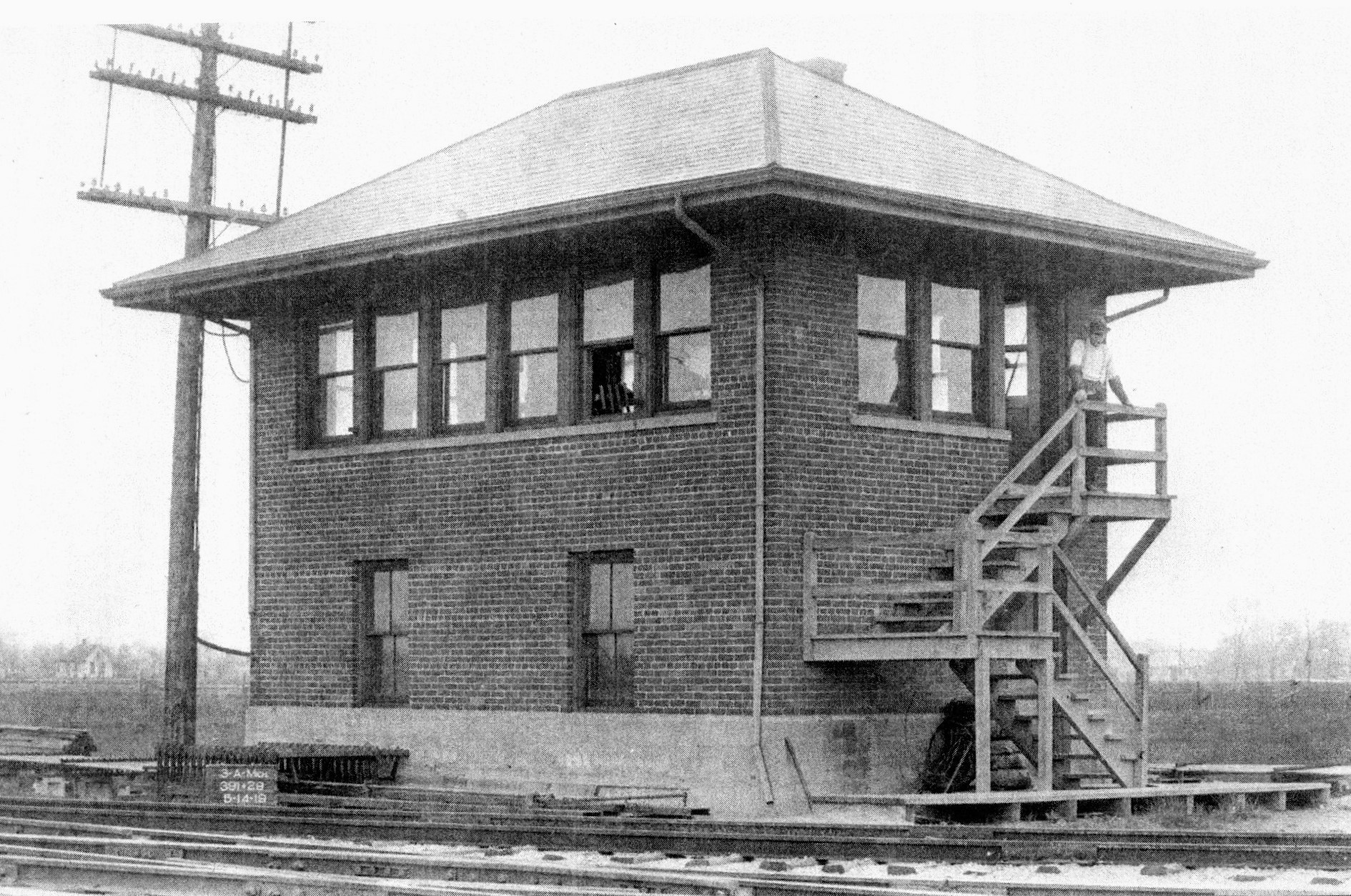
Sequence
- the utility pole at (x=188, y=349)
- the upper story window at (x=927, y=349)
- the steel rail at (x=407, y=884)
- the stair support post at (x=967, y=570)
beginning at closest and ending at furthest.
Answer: the steel rail at (x=407, y=884), the stair support post at (x=967, y=570), the upper story window at (x=927, y=349), the utility pole at (x=188, y=349)

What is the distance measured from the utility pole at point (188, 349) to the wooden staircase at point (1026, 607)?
11.7m

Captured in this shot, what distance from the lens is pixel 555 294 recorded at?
1869cm

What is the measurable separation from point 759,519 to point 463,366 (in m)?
4.36

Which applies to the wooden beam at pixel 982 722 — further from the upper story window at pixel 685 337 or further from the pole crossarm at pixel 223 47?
the pole crossarm at pixel 223 47

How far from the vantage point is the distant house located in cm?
12912

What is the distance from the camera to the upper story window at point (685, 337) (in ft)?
57.7

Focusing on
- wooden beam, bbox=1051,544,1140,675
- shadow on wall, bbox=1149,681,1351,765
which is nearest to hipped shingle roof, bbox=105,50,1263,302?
wooden beam, bbox=1051,544,1140,675

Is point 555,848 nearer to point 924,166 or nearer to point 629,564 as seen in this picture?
point 629,564

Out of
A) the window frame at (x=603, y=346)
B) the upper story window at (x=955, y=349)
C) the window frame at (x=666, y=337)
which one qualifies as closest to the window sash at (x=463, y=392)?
the window frame at (x=603, y=346)

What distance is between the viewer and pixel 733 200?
16.1 meters

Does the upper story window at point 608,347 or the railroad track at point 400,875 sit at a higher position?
the upper story window at point 608,347

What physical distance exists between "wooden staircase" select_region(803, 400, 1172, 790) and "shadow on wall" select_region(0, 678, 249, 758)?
41.9ft

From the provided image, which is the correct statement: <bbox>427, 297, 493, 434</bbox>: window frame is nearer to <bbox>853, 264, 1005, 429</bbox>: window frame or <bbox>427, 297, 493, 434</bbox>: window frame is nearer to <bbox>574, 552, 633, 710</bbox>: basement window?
<bbox>574, 552, 633, 710</bbox>: basement window

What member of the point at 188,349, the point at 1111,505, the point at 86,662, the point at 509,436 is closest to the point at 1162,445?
the point at 1111,505
